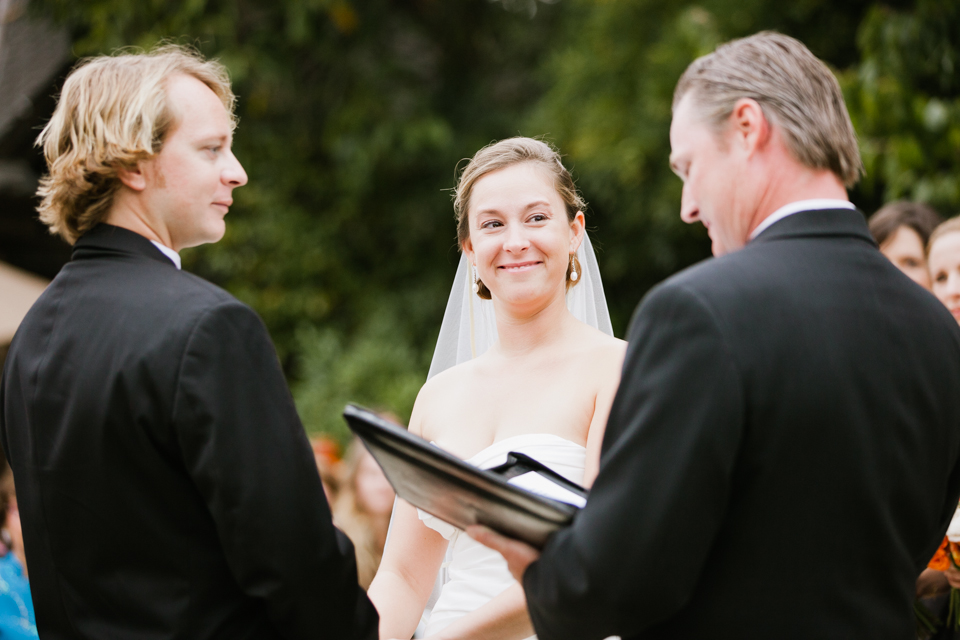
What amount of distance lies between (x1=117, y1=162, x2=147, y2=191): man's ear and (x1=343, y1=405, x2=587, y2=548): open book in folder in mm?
715

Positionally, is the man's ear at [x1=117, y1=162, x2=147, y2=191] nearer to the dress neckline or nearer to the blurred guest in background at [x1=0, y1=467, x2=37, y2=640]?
the dress neckline

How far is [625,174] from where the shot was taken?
7.80m

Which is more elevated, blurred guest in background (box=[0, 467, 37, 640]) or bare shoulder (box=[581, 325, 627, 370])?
A: bare shoulder (box=[581, 325, 627, 370])

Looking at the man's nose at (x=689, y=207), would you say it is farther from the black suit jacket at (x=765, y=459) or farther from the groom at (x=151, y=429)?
the groom at (x=151, y=429)

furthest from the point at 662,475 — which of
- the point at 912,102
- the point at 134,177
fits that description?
the point at 912,102

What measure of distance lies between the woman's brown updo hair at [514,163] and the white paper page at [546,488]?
94 cm

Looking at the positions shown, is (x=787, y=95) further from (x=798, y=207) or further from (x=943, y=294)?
(x=943, y=294)

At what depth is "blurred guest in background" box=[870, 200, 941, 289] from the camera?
401 cm

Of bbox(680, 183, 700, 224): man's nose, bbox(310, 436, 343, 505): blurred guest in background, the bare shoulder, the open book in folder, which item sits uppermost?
bbox(680, 183, 700, 224): man's nose

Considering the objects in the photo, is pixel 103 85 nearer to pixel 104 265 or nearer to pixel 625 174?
pixel 104 265

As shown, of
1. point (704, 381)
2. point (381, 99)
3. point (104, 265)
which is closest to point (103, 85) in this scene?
point (104, 265)

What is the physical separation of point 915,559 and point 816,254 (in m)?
0.67

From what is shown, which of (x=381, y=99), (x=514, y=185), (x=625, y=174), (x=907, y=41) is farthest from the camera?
(x=381, y=99)

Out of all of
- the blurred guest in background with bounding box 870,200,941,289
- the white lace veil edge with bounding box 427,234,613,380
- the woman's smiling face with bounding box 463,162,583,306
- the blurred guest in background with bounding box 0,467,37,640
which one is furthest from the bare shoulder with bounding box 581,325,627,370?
the blurred guest in background with bounding box 0,467,37,640
